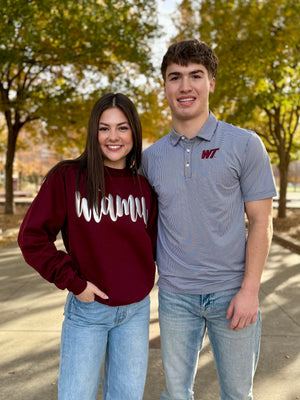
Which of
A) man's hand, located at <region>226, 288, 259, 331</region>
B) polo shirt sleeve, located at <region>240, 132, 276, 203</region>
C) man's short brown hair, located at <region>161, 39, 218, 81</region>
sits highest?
man's short brown hair, located at <region>161, 39, 218, 81</region>

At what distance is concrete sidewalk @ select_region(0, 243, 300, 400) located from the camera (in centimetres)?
335

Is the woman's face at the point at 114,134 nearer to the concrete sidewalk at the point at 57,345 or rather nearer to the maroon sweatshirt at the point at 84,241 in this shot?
the maroon sweatshirt at the point at 84,241

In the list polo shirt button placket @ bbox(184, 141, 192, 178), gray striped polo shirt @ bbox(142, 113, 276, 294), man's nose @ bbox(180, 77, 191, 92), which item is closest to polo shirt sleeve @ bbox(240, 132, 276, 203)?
gray striped polo shirt @ bbox(142, 113, 276, 294)

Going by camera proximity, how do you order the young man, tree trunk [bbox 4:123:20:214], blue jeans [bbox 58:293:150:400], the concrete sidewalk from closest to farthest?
blue jeans [bbox 58:293:150:400] < the young man < the concrete sidewalk < tree trunk [bbox 4:123:20:214]

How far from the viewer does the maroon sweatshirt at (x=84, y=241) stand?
217 centimetres

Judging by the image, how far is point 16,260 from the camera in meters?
8.25

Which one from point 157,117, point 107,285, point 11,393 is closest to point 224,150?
point 107,285

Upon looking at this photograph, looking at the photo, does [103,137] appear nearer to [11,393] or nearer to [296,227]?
[11,393]

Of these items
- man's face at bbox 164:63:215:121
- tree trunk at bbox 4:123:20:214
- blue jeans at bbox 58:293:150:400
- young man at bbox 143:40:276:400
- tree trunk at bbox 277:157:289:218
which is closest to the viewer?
blue jeans at bbox 58:293:150:400

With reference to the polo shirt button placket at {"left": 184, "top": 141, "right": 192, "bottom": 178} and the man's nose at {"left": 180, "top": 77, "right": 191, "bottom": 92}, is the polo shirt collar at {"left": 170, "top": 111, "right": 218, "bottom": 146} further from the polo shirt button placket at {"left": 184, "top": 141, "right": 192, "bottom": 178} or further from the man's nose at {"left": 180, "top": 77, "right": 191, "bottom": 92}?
the man's nose at {"left": 180, "top": 77, "right": 191, "bottom": 92}

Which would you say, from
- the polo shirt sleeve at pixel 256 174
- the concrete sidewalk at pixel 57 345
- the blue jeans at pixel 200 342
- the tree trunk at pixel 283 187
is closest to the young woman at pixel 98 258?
the blue jeans at pixel 200 342

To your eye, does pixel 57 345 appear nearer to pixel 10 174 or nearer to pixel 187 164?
pixel 187 164

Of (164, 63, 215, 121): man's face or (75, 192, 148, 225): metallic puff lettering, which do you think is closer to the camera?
(75, 192, 148, 225): metallic puff lettering

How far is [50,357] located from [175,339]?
6.34ft
